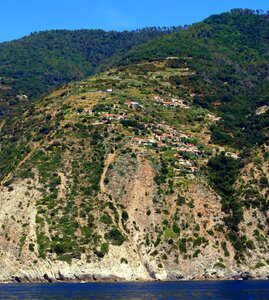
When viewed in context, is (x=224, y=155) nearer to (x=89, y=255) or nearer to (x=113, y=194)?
(x=113, y=194)

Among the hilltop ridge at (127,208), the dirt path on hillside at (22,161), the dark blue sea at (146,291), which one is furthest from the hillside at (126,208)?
the dark blue sea at (146,291)

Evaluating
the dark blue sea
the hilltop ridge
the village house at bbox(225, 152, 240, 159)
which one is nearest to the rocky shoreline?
the hilltop ridge

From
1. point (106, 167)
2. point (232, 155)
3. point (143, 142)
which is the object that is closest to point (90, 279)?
point (106, 167)

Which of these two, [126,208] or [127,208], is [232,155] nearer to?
[127,208]

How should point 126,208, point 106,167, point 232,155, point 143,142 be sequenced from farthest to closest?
point 232,155
point 143,142
point 106,167
point 126,208

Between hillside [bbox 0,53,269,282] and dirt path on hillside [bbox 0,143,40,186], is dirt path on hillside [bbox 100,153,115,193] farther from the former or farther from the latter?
dirt path on hillside [bbox 0,143,40,186]
